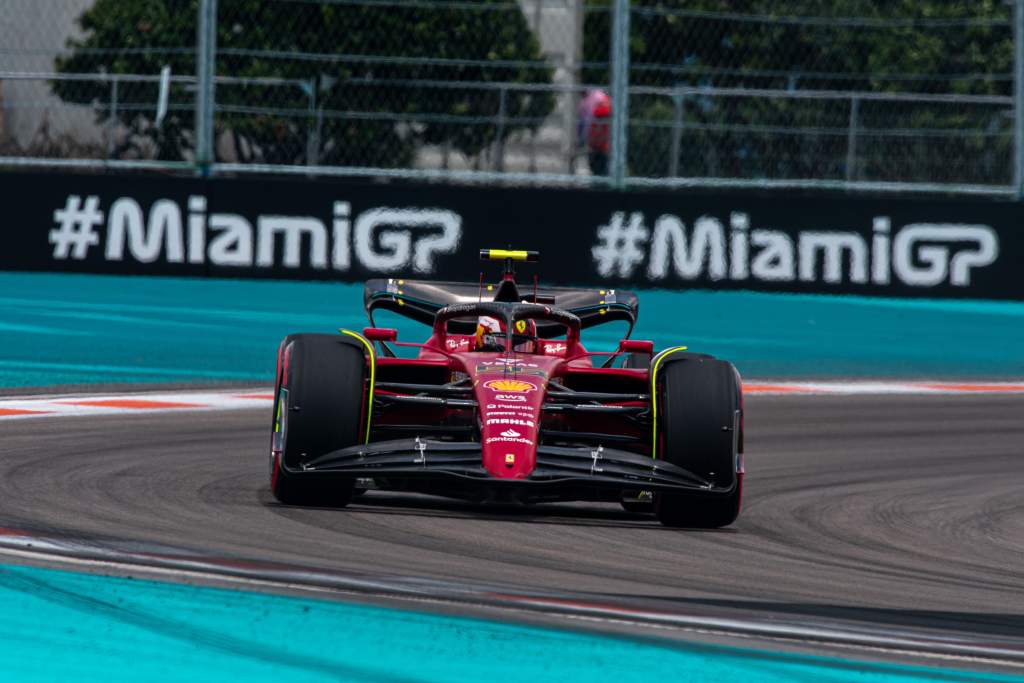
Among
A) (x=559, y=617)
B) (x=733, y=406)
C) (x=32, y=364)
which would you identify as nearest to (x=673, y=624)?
(x=559, y=617)

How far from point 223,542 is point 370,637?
4.48 ft

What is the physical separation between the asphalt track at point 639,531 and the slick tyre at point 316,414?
101mm

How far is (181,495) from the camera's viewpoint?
24.1 ft

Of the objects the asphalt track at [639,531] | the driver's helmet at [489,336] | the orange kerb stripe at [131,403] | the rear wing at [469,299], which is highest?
the rear wing at [469,299]

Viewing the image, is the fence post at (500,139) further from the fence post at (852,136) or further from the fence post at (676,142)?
the fence post at (852,136)

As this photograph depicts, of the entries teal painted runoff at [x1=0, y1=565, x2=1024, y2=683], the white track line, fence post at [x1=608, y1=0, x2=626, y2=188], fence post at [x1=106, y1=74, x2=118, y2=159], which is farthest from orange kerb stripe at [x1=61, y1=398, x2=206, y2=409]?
teal painted runoff at [x1=0, y1=565, x2=1024, y2=683]

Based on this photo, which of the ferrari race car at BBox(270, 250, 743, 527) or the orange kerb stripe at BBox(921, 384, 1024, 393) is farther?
the orange kerb stripe at BBox(921, 384, 1024, 393)

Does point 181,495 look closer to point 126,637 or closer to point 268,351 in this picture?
point 126,637

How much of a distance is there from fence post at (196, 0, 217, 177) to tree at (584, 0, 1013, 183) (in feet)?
9.64

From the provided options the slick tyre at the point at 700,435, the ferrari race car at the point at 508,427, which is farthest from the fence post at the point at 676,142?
the slick tyre at the point at 700,435

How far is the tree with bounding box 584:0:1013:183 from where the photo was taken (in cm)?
1391

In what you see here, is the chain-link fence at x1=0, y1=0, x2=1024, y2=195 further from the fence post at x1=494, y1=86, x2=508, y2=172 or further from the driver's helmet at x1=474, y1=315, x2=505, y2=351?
the driver's helmet at x1=474, y1=315, x2=505, y2=351

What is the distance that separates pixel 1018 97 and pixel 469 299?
22.2 ft

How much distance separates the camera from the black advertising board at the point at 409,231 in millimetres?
13906
